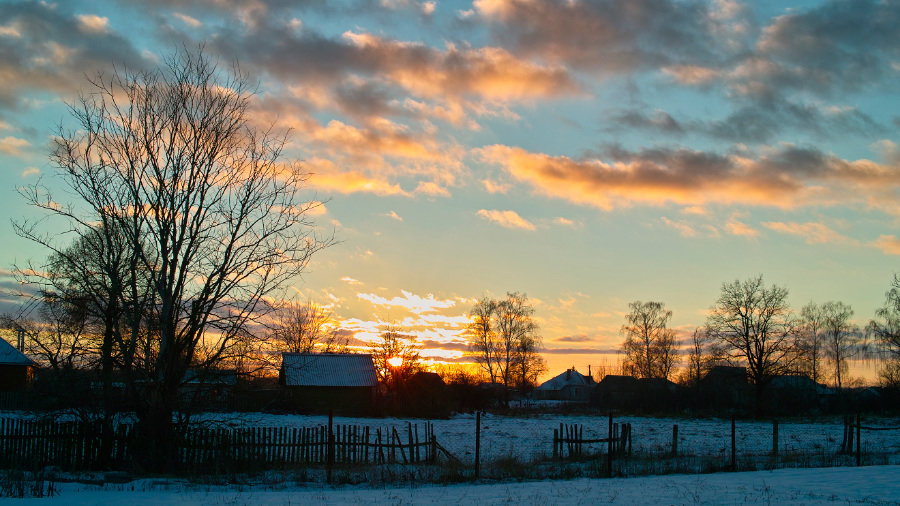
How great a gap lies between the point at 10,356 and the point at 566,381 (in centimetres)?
8914

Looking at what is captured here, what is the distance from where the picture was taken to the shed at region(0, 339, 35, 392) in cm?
4753

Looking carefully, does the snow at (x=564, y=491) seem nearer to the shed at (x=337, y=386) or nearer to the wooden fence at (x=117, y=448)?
the wooden fence at (x=117, y=448)

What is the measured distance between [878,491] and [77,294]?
64.0 feet

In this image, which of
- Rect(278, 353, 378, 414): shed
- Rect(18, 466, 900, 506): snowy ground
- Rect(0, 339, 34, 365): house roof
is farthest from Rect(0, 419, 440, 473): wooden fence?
Rect(0, 339, 34, 365): house roof

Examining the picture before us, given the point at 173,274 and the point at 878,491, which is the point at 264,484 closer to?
the point at 173,274

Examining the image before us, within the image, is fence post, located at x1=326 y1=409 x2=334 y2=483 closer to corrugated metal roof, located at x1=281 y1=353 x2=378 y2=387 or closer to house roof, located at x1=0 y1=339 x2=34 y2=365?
corrugated metal roof, located at x1=281 y1=353 x2=378 y2=387

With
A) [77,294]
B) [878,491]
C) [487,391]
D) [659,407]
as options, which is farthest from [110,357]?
[659,407]

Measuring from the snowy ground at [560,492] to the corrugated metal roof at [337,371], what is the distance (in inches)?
1325

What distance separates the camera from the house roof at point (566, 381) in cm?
11819

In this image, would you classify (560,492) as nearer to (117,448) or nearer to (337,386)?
(117,448)

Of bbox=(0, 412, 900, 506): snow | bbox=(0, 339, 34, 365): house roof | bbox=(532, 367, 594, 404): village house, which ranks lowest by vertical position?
bbox=(532, 367, 594, 404): village house

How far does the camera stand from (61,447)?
1739 centimetres

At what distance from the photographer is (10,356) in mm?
47969

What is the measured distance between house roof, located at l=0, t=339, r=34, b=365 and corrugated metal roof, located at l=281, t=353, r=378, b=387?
60.8 ft
